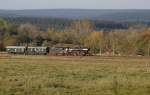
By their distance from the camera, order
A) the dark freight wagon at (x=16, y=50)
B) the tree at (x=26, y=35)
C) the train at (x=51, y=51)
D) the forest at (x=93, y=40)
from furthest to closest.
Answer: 1. the tree at (x=26, y=35)
2. the forest at (x=93, y=40)
3. the dark freight wagon at (x=16, y=50)
4. the train at (x=51, y=51)

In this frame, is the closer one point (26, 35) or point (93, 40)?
point (93, 40)

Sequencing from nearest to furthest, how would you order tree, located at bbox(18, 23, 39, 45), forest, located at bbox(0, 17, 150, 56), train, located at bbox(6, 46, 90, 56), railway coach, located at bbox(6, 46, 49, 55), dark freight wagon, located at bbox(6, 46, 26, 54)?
train, located at bbox(6, 46, 90, 56) → railway coach, located at bbox(6, 46, 49, 55) → dark freight wagon, located at bbox(6, 46, 26, 54) → forest, located at bbox(0, 17, 150, 56) → tree, located at bbox(18, 23, 39, 45)

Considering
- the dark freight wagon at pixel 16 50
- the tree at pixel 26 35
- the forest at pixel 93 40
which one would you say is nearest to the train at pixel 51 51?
the dark freight wagon at pixel 16 50

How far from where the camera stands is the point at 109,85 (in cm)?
2242

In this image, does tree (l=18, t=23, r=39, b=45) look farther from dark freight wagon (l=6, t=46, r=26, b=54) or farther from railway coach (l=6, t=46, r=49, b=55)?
railway coach (l=6, t=46, r=49, b=55)

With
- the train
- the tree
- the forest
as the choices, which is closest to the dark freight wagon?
the train

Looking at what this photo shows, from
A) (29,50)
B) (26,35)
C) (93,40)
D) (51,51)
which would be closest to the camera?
(51,51)

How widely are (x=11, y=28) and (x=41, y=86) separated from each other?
112048 mm

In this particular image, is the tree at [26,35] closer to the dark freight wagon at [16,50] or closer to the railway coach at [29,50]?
the dark freight wagon at [16,50]

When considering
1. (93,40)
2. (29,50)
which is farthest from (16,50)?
(93,40)

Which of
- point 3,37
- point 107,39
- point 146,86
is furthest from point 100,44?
point 146,86

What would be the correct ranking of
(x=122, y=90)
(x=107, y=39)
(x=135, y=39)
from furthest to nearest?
(x=107, y=39), (x=135, y=39), (x=122, y=90)

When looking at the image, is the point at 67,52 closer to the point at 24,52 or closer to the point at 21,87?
the point at 24,52

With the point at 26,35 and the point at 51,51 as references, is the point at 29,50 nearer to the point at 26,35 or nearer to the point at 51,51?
the point at 51,51
